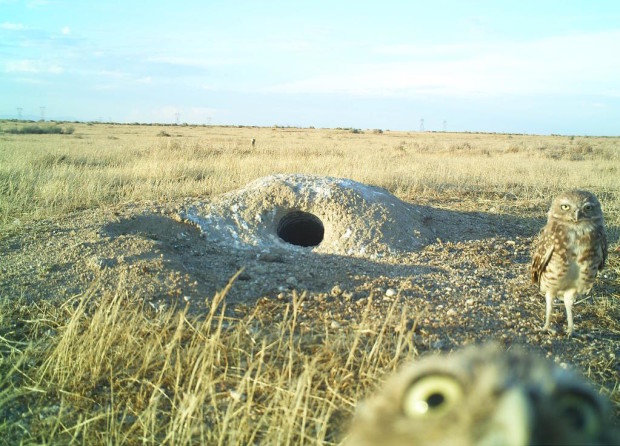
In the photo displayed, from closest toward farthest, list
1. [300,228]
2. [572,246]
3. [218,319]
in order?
[218,319]
[572,246]
[300,228]

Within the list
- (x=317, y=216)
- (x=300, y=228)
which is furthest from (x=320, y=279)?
(x=300, y=228)

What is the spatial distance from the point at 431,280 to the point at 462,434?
522 cm

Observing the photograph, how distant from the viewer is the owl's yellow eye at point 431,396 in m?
0.68

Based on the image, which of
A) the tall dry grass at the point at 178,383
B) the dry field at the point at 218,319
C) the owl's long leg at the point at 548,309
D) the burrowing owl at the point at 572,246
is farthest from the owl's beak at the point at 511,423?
the owl's long leg at the point at 548,309

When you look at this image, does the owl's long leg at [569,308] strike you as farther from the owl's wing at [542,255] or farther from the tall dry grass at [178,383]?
the tall dry grass at [178,383]

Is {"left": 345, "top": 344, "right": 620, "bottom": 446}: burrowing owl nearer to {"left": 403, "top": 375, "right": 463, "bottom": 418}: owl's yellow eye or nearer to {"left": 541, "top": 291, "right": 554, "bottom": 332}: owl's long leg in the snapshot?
{"left": 403, "top": 375, "right": 463, "bottom": 418}: owl's yellow eye

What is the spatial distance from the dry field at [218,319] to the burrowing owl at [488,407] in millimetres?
1697

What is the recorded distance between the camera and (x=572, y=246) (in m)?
4.44

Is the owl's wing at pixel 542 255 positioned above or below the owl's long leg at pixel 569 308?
above

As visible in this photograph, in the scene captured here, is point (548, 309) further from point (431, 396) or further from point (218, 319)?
point (431, 396)

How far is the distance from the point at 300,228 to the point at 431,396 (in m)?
8.01

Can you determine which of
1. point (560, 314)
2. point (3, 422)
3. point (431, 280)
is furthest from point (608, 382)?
point (3, 422)

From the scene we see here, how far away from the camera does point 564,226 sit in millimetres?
4477

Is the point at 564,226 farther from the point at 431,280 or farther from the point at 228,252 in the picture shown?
the point at 228,252
